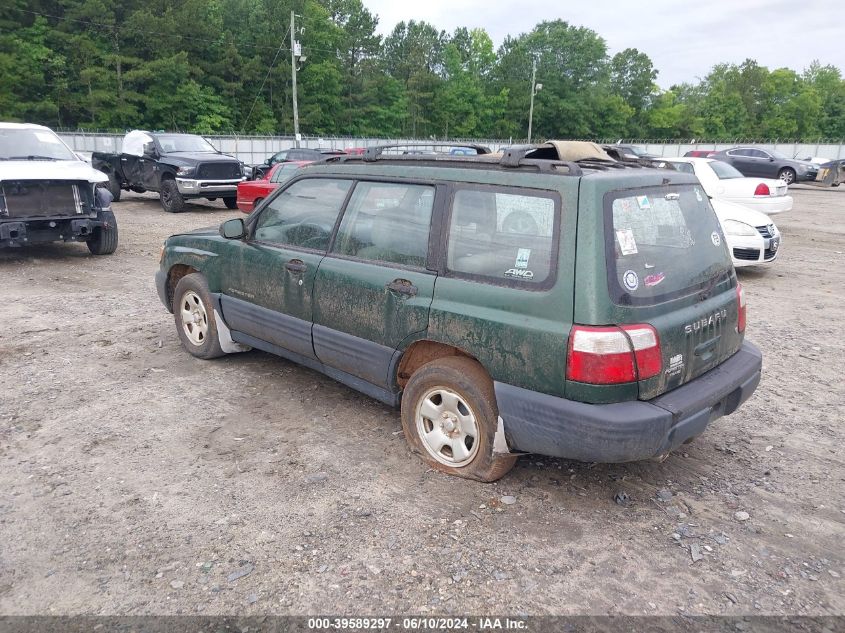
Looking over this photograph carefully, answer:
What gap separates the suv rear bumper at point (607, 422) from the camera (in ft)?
9.74

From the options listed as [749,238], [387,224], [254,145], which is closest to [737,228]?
Answer: [749,238]

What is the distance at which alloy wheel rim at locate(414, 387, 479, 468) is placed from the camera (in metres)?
3.54

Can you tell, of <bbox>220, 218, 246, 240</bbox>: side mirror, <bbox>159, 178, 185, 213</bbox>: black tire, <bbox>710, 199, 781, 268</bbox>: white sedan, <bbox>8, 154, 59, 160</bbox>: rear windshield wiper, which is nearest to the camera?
<bbox>220, 218, 246, 240</bbox>: side mirror

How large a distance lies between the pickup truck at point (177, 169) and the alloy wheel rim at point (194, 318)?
36.6 ft

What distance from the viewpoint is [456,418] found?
359cm

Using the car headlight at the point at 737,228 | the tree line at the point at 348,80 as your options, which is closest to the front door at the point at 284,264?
the car headlight at the point at 737,228

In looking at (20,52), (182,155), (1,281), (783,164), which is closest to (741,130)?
(783,164)

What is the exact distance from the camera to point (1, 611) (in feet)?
8.61

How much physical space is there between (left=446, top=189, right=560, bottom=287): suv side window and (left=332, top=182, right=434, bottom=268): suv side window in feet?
0.78

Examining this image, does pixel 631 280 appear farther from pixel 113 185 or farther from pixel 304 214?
pixel 113 185

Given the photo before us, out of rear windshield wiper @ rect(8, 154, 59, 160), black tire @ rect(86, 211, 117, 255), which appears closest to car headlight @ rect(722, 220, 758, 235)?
black tire @ rect(86, 211, 117, 255)

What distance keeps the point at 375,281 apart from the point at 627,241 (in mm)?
1494

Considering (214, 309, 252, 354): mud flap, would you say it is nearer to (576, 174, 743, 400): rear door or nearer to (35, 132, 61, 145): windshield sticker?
(576, 174, 743, 400): rear door

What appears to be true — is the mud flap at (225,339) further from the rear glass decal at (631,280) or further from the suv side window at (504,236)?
the rear glass decal at (631,280)
